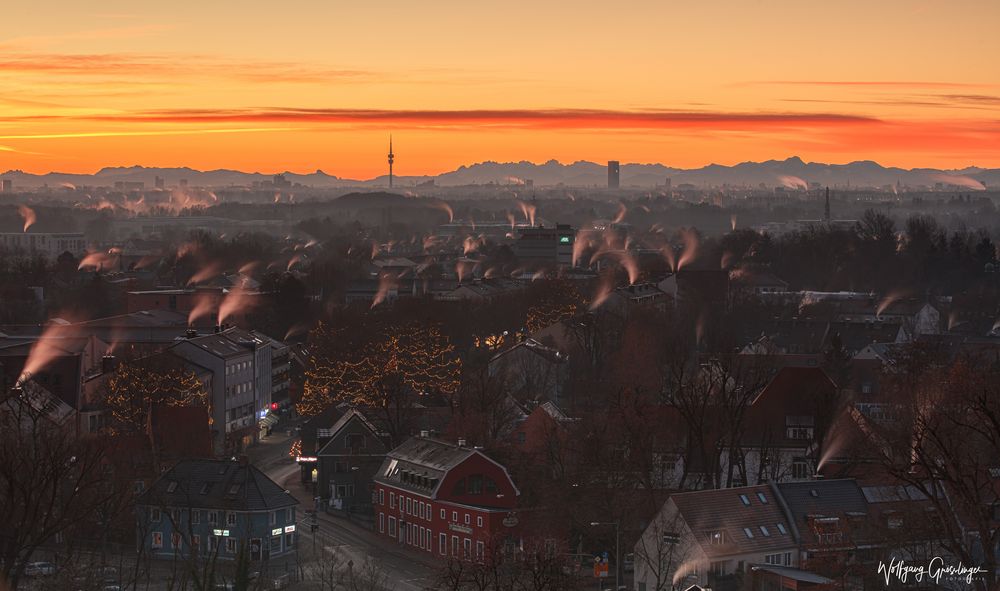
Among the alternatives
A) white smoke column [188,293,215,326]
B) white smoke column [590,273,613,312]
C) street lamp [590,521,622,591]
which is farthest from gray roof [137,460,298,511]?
white smoke column [590,273,613,312]

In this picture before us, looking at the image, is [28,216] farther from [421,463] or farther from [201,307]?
[421,463]

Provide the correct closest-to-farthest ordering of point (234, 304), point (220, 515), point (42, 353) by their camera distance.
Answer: point (220, 515)
point (42, 353)
point (234, 304)

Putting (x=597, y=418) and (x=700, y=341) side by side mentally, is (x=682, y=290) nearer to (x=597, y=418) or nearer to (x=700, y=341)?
(x=700, y=341)

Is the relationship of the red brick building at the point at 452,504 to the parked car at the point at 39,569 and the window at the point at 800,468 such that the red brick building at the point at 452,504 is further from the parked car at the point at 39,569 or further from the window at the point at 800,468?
the parked car at the point at 39,569

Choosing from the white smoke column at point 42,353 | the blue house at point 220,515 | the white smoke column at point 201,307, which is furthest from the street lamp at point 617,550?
the white smoke column at point 201,307

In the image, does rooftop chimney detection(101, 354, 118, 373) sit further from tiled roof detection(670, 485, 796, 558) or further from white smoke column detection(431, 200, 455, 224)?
white smoke column detection(431, 200, 455, 224)

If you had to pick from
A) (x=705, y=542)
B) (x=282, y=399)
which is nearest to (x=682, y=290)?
(x=282, y=399)

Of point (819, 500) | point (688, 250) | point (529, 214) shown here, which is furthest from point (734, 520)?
point (529, 214)
